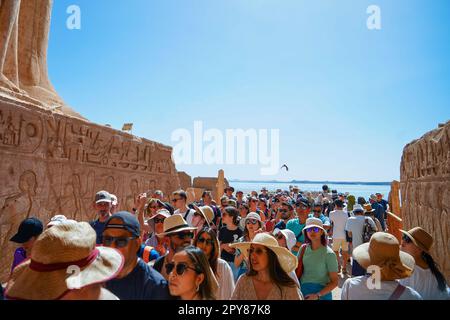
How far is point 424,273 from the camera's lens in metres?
2.51

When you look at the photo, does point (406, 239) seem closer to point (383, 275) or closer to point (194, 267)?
point (383, 275)

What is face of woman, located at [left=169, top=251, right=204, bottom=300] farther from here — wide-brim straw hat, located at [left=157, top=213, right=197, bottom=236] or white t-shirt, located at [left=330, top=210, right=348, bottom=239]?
white t-shirt, located at [left=330, top=210, right=348, bottom=239]

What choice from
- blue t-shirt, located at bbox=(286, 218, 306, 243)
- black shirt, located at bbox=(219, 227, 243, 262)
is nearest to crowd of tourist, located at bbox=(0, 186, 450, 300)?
black shirt, located at bbox=(219, 227, 243, 262)

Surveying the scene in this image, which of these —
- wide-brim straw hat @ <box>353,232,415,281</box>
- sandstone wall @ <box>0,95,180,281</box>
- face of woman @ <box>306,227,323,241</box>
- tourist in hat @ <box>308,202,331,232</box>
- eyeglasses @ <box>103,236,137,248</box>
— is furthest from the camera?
sandstone wall @ <box>0,95,180,281</box>

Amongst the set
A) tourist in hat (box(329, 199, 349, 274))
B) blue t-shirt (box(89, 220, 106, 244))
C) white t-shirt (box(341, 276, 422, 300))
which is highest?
blue t-shirt (box(89, 220, 106, 244))

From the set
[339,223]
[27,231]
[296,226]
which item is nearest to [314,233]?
[296,226]

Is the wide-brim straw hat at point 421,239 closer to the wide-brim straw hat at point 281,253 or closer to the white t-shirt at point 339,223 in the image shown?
the wide-brim straw hat at point 281,253

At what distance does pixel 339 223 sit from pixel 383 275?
4.51 metres

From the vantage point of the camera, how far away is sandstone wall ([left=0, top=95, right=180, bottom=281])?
518cm

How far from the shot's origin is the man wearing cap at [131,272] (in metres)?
2.04

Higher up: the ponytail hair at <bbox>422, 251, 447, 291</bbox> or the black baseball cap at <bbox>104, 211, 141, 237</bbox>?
the black baseball cap at <bbox>104, 211, 141, 237</bbox>
